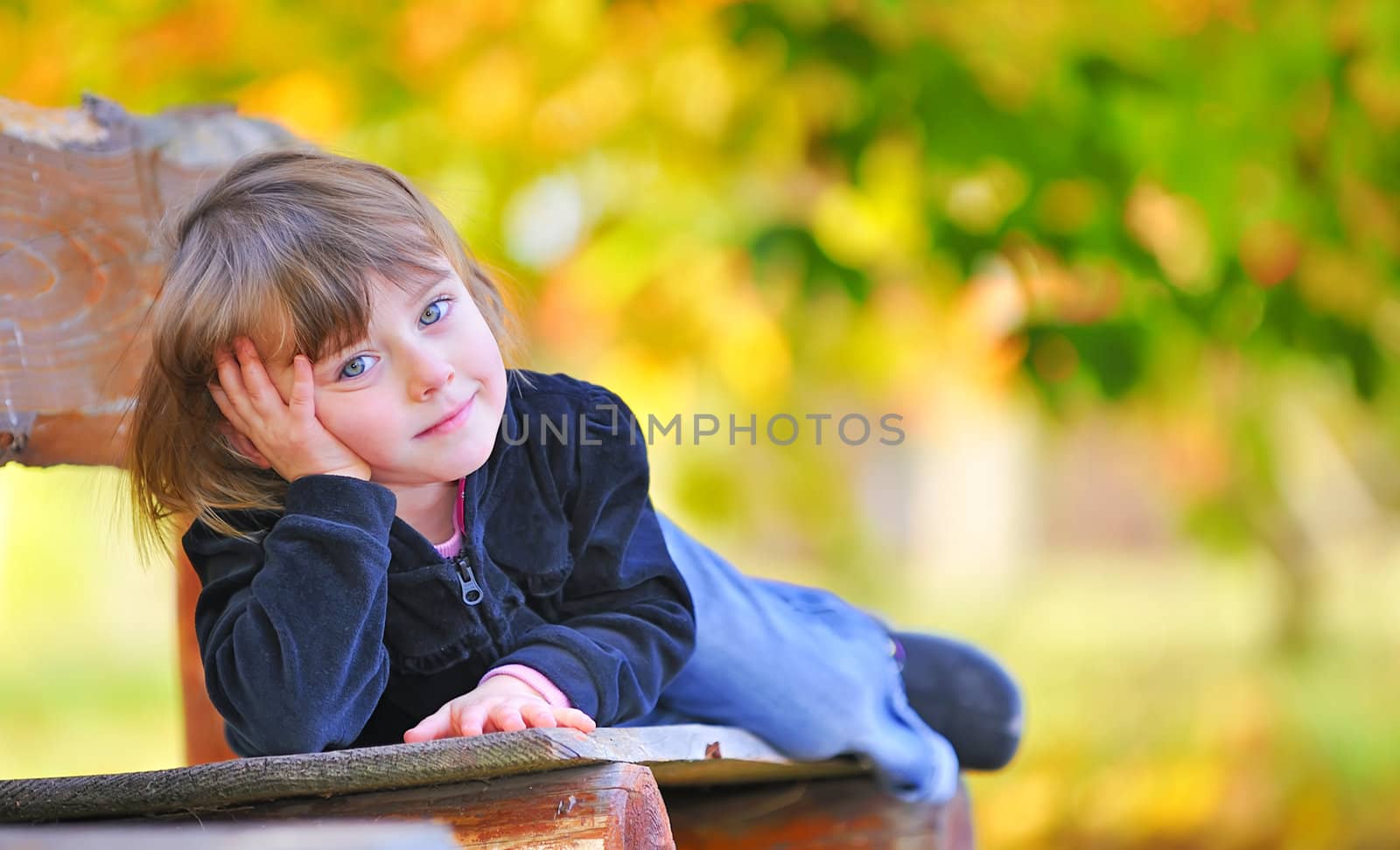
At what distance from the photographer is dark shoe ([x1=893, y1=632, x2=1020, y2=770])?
1.71 m

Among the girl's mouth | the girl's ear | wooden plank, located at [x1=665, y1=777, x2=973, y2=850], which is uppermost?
the girl's mouth

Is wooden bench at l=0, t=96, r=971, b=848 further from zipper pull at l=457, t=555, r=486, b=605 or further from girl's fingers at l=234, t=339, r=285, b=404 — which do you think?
girl's fingers at l=234, t=339, r=285, b=404

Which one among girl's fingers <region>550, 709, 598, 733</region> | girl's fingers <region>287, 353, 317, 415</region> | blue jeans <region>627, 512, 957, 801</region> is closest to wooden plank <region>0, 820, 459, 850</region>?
girl's fingers <region>550, 709, 598, 733</region>

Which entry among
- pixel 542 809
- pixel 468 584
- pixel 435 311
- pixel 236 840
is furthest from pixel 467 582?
pixel 236 840

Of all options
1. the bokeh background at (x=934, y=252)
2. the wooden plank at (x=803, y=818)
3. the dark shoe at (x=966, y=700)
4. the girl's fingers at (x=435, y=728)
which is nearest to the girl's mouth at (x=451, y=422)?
the girl's fingers at (x=435, y=728)


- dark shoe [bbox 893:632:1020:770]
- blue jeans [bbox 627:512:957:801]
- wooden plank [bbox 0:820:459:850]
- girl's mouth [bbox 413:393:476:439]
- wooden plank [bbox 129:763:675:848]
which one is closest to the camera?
wooden plank [bbox 0:820:459:850]

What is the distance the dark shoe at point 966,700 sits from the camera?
1.71m

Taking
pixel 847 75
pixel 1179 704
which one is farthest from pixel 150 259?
pixel 1179 704

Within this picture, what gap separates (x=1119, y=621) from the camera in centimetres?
549

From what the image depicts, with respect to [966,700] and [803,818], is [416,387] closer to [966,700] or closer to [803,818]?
[803,818]

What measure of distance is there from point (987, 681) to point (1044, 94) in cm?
124

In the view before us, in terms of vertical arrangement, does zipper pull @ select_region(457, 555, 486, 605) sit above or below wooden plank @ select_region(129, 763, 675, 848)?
above

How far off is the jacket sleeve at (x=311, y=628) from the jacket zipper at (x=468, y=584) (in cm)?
9

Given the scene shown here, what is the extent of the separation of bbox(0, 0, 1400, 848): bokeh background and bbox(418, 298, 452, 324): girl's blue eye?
1.27 ft
